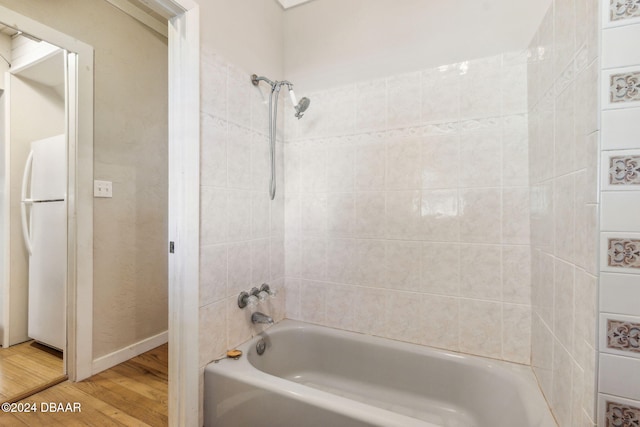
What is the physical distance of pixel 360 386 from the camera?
1602 mm

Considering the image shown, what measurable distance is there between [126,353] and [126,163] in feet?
4.54

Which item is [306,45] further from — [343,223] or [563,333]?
[563,333]

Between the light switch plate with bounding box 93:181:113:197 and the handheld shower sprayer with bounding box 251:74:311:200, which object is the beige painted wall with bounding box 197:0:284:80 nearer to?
the handheld shower sprayer with bounding box 251:74:311:200

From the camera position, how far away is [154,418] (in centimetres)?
147

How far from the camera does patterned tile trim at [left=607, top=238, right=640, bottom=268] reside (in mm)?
683

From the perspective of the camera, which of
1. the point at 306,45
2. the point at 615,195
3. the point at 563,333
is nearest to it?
the point at 615,195

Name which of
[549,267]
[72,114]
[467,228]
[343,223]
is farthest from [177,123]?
[549,267]

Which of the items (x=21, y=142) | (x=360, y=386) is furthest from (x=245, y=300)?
(x=21, y=142)

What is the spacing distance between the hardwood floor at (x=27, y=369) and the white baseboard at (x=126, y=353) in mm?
180

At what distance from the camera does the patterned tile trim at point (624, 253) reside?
0.68 meters

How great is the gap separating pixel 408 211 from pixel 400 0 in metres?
1.16

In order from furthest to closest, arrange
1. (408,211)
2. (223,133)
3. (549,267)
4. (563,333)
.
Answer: (408,211), (223,133), (549,267), (563,333)

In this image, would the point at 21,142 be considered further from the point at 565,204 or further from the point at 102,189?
the point at 565,204

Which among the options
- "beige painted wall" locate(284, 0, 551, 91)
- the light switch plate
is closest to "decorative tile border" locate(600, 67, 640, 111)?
"beige painted wall" locate(284, 0, 551, 91)
